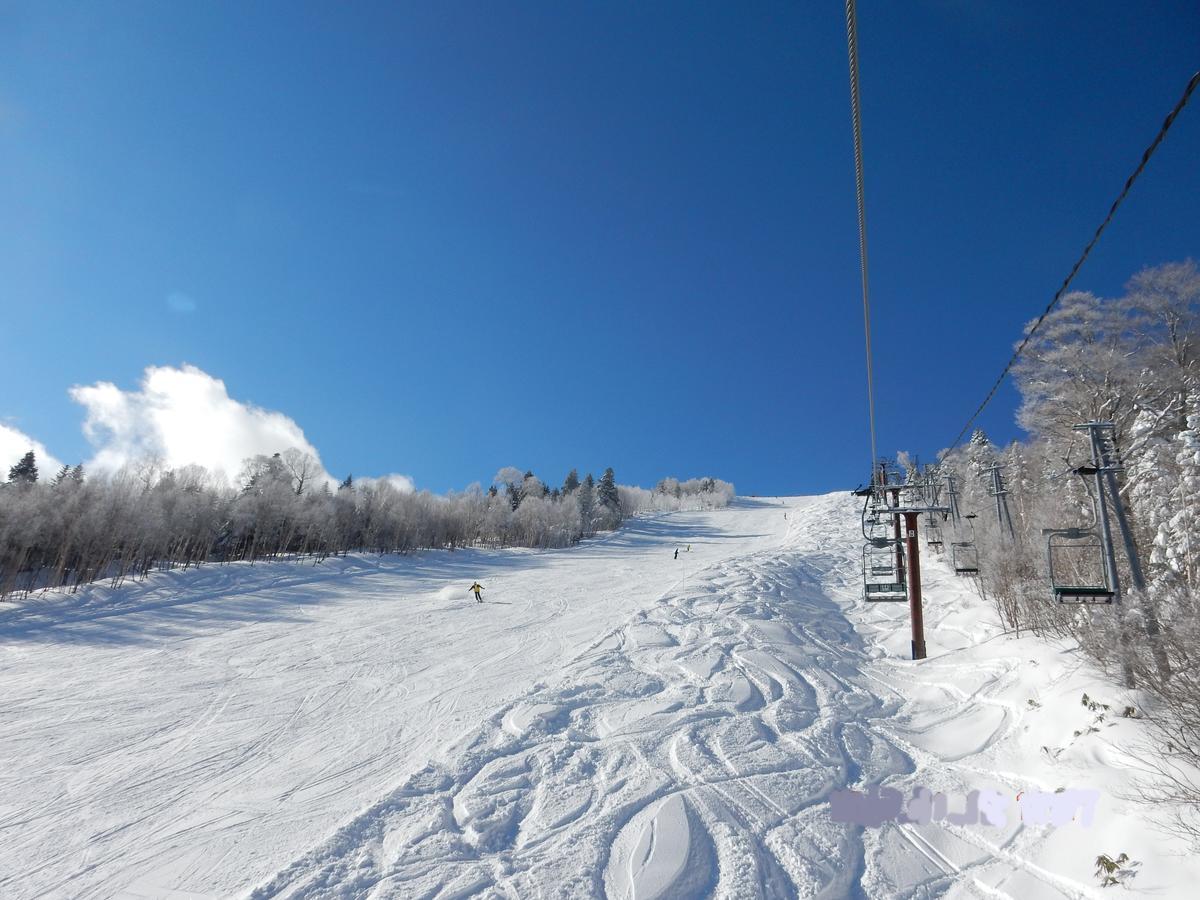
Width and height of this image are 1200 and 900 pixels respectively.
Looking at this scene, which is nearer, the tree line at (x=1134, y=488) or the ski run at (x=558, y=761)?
the ski run at (x=558, y=761)

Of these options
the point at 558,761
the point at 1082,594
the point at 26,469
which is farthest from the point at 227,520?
the point at 1082,594

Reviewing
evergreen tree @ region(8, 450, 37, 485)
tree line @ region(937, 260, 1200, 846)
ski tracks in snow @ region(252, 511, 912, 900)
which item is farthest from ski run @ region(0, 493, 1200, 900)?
evergreen tree @ region(8, 450, 37, 485)

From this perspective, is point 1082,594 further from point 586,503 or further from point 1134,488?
point 586,503

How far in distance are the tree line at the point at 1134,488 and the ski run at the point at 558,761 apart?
0.73 m

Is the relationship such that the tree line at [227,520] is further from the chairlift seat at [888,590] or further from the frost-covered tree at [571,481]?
the chairlift seat at [888,590]

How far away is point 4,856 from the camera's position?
17.2 ft

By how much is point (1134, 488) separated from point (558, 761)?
53.6ft

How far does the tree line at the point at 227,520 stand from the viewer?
2956 cm

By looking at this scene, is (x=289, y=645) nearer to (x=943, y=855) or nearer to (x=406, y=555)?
(x=943, y=855)

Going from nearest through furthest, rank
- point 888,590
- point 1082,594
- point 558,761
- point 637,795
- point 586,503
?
1. point 637,795
2. point 558,761
3. point 1082,594
4. point 888,590
5. point 586,503

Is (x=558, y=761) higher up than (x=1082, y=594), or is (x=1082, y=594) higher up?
(x=1082, y=594)

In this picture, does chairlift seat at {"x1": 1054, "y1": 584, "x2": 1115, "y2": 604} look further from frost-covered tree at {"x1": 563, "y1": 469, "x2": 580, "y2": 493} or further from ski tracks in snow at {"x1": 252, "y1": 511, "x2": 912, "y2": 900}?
frost-covered tree at {"x1": 563, "y1": 469, "x2": 580, "y2": 493}

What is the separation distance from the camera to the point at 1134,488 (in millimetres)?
13914

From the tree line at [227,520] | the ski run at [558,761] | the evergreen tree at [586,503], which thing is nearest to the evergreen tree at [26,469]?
the tree line at [227,520]
